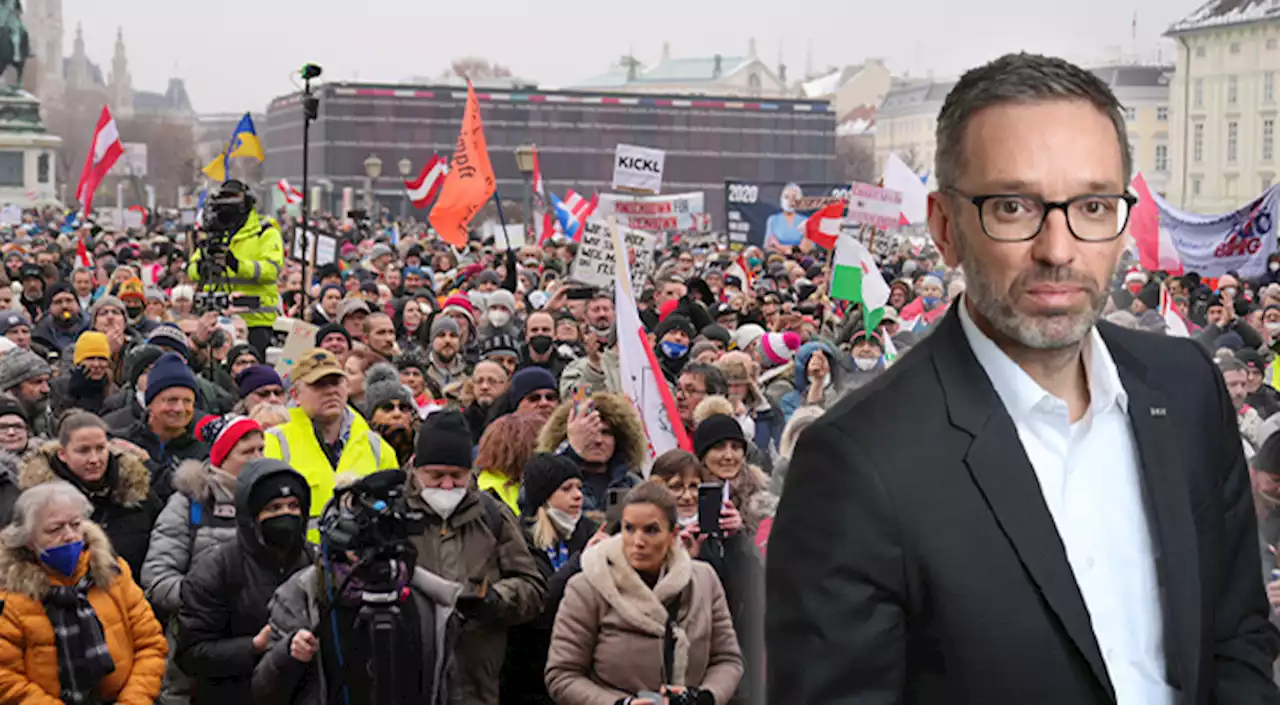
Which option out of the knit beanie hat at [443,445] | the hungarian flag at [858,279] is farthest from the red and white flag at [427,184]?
the knit beanie hat at [443,445]

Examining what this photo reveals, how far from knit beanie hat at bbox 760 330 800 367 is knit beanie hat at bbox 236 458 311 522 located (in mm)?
6325

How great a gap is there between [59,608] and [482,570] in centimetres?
120

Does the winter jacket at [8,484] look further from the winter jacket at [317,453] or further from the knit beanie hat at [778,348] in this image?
the knit beanie hat at [778,348]

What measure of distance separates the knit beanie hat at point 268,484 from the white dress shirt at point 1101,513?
12.5 feet

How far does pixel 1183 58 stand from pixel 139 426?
77.5 meters

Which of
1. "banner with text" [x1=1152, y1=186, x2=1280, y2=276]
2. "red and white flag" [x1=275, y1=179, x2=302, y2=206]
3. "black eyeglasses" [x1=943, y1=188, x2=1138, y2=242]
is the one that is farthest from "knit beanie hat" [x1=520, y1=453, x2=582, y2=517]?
"red and white flag" [x1=275, y1=179, x2=302, y2=206]

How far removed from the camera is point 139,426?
779 cm

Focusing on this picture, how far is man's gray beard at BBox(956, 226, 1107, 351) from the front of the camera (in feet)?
6.44

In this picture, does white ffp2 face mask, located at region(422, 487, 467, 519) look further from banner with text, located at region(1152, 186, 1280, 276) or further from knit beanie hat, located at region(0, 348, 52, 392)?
banner with text, located at region(1152, 186, 1280, 276)

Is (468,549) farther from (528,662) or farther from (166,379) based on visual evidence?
(166,379)

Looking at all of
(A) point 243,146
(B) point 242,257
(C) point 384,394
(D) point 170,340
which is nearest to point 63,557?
(C) point 384,394

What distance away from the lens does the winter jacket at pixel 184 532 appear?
19.4 feet

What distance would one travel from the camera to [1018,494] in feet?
6.34

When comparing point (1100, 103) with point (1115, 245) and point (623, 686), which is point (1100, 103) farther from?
point (623, 686)
